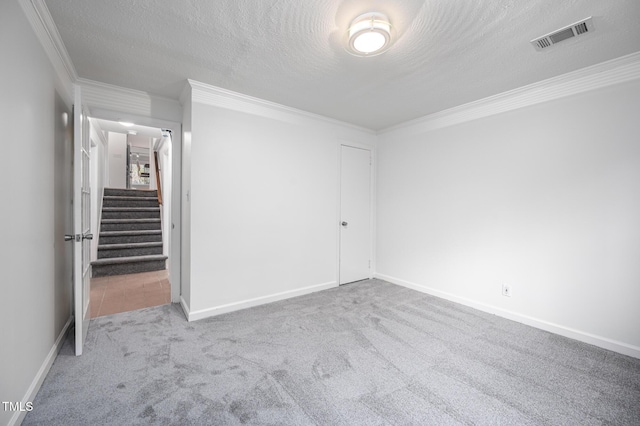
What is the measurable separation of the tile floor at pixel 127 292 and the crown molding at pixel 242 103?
2.36 m

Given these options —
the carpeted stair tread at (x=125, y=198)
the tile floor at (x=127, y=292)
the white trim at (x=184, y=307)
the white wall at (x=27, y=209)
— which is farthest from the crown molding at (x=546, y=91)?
the carpeted stair tread at (x=125, y=198)

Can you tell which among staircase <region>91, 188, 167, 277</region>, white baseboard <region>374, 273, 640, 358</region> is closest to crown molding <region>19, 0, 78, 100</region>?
staircase <region>91, 188, 167, 277</region>

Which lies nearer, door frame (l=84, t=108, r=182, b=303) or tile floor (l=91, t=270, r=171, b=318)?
tile floor (l=91, t=270, r=171, b=318)

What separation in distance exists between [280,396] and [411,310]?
1.88 meters

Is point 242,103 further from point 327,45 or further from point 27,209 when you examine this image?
point 27,209

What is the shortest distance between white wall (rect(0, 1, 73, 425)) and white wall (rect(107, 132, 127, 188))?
6.14m

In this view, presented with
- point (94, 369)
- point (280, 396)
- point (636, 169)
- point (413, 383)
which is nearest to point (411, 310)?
point (413, 383)

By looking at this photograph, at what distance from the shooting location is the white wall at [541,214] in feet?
7.43

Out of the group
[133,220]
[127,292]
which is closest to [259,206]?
[127,292]

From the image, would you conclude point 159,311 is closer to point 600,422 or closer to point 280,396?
point 280,396

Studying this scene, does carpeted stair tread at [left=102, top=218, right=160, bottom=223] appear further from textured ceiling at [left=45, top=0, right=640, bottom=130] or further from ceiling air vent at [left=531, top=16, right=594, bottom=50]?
ceiling air vent at [left=531, top=16, right=594, bottom=50]

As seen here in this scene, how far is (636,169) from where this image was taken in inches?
86.4

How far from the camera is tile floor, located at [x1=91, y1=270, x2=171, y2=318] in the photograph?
3.10 metres

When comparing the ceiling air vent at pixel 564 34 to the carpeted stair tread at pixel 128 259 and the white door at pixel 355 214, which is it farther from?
the carpeted stair tread at pixel 128 259
